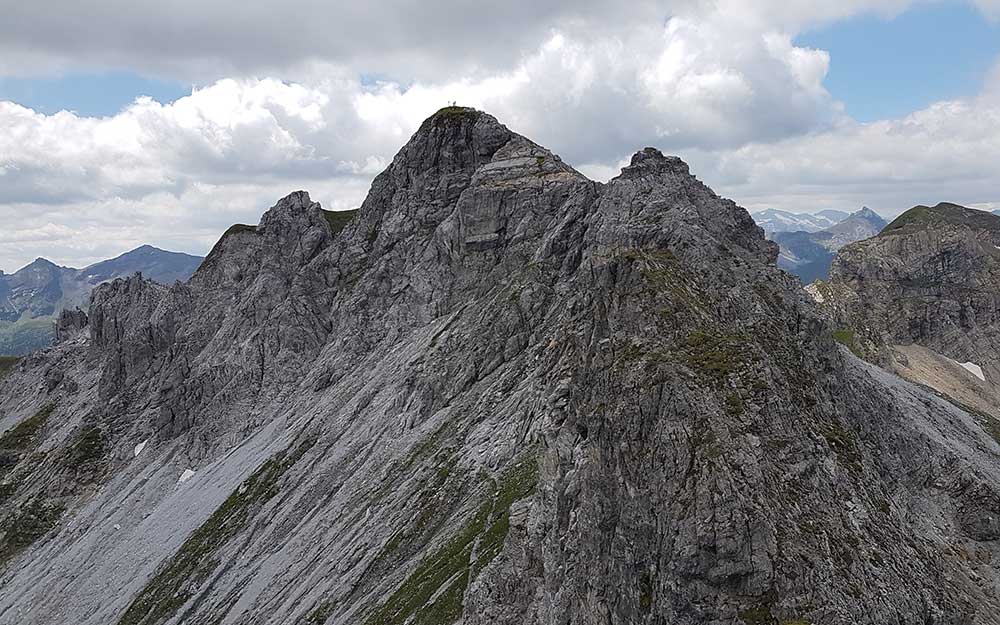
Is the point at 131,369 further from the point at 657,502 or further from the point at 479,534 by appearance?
the point at 657,502

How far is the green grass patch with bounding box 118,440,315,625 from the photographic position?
74.5 m

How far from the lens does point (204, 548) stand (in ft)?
262

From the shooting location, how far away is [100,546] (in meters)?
93.2

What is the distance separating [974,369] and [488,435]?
124517mm

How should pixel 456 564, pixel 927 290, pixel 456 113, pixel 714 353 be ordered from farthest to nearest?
pixel 927 290
pixel 456 113
pixel 456 564
pixel 714 353

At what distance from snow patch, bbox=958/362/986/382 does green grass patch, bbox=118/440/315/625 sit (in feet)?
422

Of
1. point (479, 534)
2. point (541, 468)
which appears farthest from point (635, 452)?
point (479, 534)

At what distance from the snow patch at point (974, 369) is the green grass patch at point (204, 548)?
422 feet

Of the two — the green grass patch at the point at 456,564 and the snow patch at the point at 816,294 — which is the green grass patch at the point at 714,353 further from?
the snow patch at the point at 816,294

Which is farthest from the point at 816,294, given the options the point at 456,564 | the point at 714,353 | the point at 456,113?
the point at 714,353

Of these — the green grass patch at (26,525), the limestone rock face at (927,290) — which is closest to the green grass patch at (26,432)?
the green grass patch at (26,525)

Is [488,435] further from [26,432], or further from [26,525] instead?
[26,432]

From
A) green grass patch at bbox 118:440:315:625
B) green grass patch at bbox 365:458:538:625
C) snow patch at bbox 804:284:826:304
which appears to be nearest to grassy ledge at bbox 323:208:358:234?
green grass patch at bbox 118:440:315:625

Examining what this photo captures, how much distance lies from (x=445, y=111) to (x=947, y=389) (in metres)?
102
